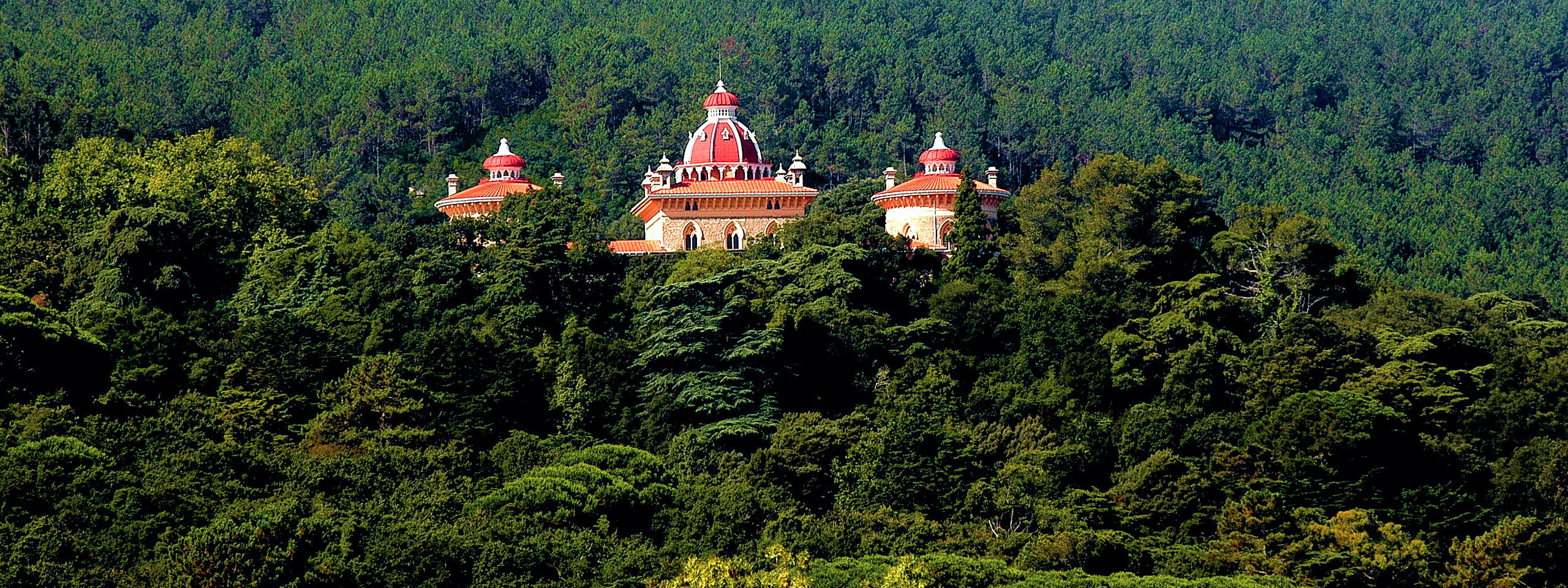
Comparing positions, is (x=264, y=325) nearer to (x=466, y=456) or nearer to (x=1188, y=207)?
(x=466, y=456)

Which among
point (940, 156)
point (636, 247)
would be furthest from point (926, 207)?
point (636, 247)

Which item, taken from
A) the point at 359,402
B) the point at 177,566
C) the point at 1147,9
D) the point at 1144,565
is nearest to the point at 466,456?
the point at 359,402

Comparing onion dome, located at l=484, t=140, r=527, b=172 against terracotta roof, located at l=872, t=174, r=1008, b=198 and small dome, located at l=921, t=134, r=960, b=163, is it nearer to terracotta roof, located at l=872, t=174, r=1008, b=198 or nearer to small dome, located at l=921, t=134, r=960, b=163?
small dome, located at l=921, t=134, r=960, b=163

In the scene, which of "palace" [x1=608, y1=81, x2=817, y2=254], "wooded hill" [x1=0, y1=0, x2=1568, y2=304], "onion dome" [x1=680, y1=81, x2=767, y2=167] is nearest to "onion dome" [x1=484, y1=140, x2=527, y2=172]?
"wooded hill" [x1=0, y1=0, x2=1568, y2=304]

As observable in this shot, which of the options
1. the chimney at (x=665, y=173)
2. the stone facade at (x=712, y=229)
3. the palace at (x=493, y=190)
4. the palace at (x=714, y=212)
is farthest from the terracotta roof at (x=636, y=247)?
the chimney at (x=665, y=173)

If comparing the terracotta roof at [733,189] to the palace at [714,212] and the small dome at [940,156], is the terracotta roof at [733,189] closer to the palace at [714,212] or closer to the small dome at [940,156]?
the palace at [714,212]

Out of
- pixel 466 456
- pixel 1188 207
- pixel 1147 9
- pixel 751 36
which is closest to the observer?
pixel 466 456

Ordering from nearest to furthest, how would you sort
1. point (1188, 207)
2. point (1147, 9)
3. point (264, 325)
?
point (264, 325)
point (1188, 207)
point (1147, 9)
